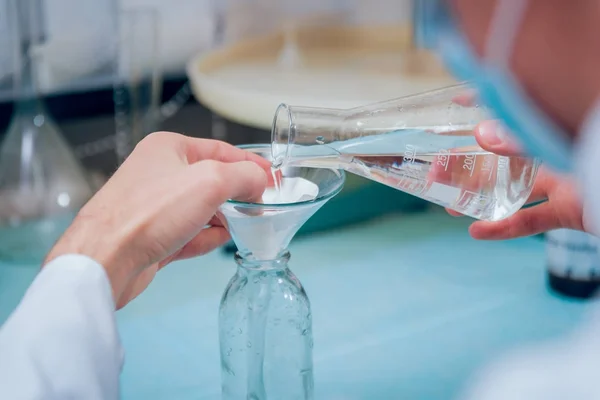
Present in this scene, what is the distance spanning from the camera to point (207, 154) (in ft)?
1.86

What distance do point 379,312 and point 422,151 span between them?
261 millimetres

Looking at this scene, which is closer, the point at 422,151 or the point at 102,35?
the point at 422,151

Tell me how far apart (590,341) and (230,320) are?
309 mm

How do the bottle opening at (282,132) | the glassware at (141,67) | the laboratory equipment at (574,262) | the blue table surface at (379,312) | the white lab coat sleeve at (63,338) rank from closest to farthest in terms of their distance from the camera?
the white lab coat sleeve at (63,338)
the bottle opening at (282,132)
the blue table surface at (379,312)
the laboratory equipment at (574,262)
the glassware at (141,67)

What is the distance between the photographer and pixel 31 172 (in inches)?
36.2

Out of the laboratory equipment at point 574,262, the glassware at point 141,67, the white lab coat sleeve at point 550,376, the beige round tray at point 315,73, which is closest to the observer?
the white lab coat sleeve at point 550,376

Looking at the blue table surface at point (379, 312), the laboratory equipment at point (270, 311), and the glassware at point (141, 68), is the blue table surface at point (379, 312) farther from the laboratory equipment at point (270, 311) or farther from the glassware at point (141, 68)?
the glassware at point (141, 68)

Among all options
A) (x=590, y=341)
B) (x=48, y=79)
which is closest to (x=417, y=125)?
(x=590, y=341)

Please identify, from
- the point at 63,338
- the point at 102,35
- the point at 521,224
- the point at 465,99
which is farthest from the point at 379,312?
the point at 102,35

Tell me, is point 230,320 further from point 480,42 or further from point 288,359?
point 480,42

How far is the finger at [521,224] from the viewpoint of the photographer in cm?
66

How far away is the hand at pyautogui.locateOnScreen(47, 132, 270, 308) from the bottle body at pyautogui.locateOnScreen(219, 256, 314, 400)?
0.28ft

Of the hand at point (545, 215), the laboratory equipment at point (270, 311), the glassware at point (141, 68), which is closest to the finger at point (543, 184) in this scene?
the hand at point (545, 215)

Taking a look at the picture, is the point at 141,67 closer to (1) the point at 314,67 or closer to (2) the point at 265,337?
(1) the point at 314,67
